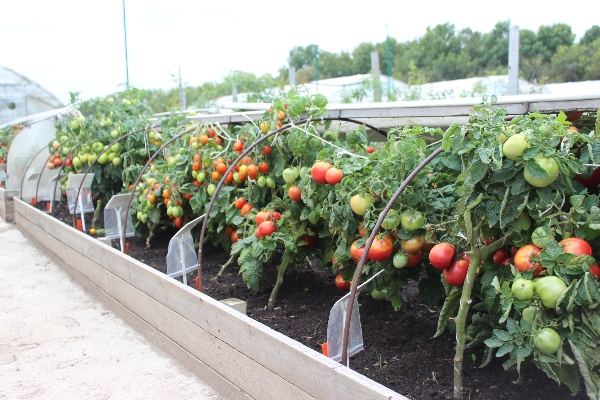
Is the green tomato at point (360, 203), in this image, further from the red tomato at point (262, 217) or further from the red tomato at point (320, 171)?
the red tomato at point (262, 217)

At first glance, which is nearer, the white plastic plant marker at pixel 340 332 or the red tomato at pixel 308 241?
the white plastic plant marker at pixel 340 332

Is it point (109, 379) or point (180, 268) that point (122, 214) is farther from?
point (109, 379)

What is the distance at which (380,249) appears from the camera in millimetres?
2145

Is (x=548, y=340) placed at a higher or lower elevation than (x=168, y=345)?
higher

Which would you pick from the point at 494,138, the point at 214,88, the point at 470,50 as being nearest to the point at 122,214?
the point at 494,138

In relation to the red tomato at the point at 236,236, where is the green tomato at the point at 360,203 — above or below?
above

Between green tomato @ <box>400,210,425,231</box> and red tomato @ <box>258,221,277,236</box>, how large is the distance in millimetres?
942

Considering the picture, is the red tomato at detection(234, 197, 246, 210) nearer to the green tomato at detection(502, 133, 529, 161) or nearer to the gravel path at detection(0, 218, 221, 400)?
the gravel path at detection(0, 218, 221, 400)

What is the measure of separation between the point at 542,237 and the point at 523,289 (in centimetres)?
15

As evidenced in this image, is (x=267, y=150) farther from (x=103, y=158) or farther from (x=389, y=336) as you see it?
(x=103, y=158)

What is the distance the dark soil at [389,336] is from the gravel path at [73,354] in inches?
19.1

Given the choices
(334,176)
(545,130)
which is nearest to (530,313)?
(545,130)

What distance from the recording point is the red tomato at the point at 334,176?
2430 mm

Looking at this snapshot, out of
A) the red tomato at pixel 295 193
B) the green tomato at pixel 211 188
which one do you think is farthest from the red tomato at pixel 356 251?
the green tomato at pixel 211 188
